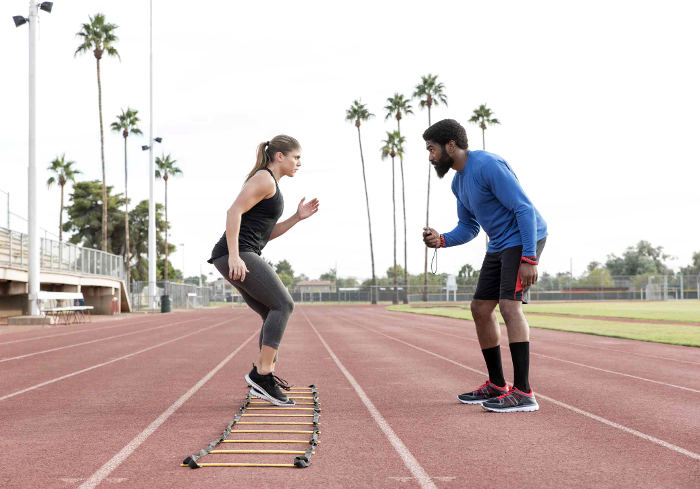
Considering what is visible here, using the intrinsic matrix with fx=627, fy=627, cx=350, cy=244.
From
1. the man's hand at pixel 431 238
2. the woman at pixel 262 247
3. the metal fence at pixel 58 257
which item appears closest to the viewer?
the woman at pixel 262 247

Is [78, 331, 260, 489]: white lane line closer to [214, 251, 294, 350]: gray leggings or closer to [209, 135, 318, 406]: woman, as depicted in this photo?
[209, 135, 318, 406]: woman

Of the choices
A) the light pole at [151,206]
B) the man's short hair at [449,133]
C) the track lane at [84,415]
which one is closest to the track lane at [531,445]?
the track lane at [84,415]

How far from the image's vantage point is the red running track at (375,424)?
3.30 m

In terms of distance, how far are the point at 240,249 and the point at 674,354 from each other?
827cm

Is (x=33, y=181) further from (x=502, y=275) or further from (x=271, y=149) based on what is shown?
(x=502, y=275)

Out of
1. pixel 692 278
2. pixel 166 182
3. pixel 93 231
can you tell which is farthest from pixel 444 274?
pixel 93 231

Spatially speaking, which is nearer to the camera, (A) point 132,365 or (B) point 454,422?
(B) point 454,422

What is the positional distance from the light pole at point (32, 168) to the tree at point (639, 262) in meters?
110

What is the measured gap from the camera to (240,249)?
16.6 ft

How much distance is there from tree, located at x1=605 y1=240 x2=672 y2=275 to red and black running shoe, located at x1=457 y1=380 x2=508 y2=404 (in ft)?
386

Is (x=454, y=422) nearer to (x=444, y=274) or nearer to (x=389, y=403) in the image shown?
(x=389, y=403)

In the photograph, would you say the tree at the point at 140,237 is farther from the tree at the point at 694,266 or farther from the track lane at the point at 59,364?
the tree at the point at 694,266

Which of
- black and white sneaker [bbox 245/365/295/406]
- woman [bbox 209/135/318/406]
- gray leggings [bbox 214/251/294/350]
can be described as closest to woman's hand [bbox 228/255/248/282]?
woman [bbox 209/135/318/406]

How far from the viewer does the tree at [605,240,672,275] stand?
115m
